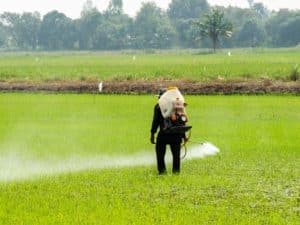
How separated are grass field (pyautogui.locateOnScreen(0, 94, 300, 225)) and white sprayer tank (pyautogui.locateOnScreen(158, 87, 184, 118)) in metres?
1.05

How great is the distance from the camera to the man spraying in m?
9.77

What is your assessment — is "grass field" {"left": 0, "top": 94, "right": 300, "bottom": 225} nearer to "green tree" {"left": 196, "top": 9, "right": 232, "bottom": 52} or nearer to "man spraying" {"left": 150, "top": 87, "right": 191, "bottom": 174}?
"man spraying" {"left": 150, "top": 87, "right": 191, "bottom": 174}

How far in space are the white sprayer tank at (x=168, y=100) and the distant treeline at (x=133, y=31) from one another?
93.8 m

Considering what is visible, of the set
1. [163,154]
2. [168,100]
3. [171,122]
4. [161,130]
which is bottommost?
[163,154]

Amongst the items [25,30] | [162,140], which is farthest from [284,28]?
[162,140]

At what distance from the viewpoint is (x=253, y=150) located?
41.9 ft

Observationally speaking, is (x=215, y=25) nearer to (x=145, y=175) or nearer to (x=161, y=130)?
(x=161, y=130)

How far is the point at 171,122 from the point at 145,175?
0.99 m

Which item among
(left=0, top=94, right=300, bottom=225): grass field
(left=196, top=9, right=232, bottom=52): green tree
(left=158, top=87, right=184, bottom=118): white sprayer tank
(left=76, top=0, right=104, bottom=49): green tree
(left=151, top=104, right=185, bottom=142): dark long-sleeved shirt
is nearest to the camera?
(left=0, top=94, right=300, bottom=225): grass field

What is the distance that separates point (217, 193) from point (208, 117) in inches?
416

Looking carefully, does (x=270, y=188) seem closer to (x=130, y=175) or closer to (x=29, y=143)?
(x=130, y=175)

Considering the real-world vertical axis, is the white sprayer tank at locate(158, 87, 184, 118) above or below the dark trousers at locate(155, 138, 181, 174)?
above

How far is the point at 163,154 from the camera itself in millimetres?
10156

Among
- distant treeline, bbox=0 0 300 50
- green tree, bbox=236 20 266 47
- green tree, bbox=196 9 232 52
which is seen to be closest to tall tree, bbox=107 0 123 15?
distant treeline, bbox=0 0 300 50
